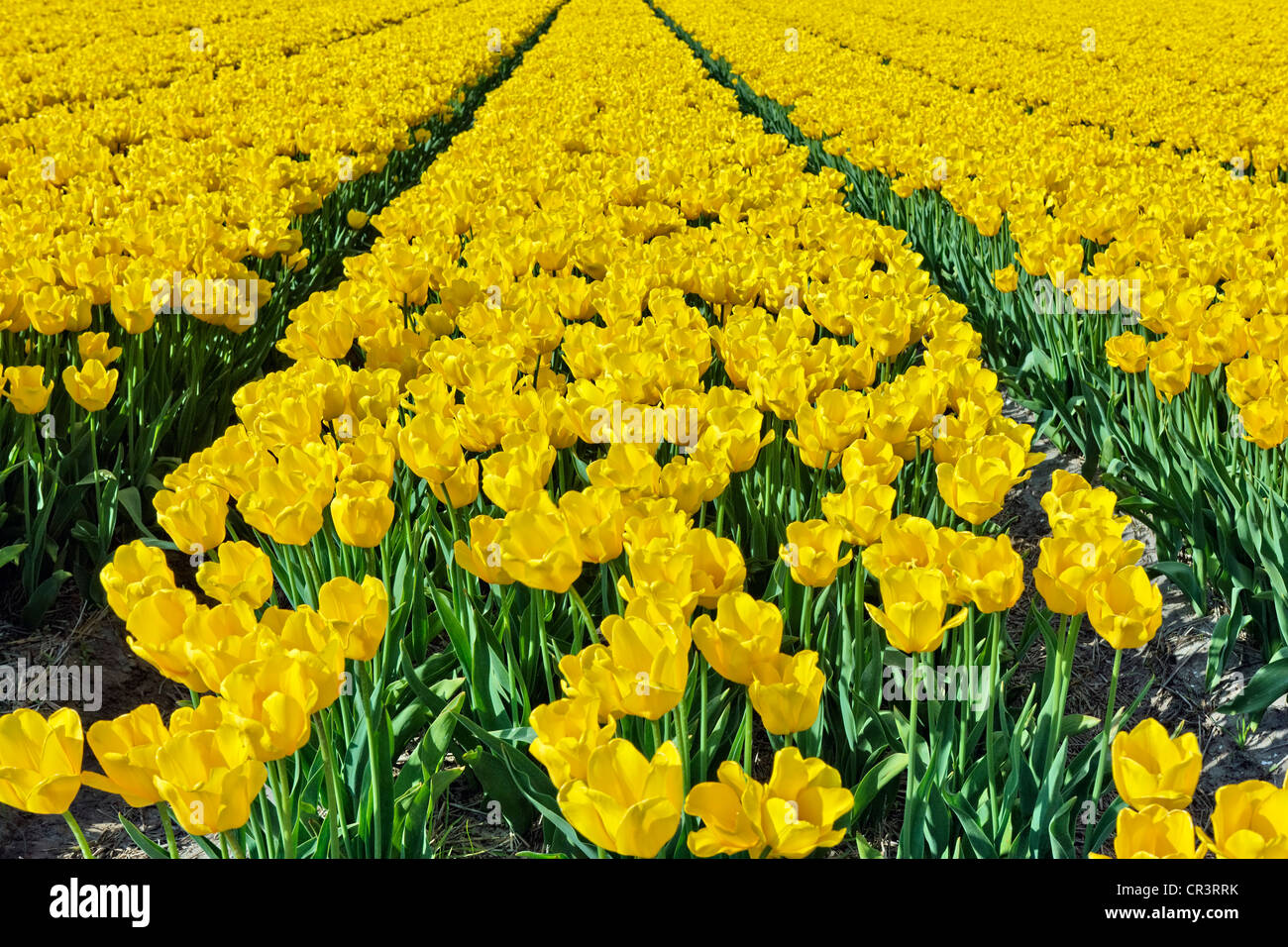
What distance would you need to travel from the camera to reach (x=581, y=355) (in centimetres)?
227

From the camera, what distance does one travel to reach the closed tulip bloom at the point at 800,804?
998 millimetres

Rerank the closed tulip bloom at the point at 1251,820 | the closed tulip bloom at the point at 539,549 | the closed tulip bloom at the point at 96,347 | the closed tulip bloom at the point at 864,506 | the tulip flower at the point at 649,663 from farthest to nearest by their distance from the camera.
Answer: the closed tulip bloom at the point at 96,347 < the closed tulip bloom at the point at 864,506 < the closed tulip bloom at the point at 539,549 < the tulip flower at the point at 649,663 < the closed tulip bloom at the point at 1251,820

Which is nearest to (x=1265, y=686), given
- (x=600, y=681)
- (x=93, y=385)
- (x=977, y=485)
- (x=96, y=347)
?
(x=977, y=485)

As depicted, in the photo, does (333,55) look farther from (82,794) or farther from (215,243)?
(82,794)

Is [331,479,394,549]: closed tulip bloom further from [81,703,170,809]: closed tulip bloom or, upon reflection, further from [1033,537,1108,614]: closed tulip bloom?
[1033,537,1108,614]: closed tulip bloom

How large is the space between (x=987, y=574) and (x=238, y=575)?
107 cm

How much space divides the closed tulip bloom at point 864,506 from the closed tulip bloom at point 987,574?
0.18 meters

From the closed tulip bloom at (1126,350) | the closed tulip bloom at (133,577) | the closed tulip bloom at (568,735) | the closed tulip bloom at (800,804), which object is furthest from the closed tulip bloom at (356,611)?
the closed tulip bloom at (1126,350)

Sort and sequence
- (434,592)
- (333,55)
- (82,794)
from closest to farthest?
1. (434,592)
2. (82,794)
3. (333,55)

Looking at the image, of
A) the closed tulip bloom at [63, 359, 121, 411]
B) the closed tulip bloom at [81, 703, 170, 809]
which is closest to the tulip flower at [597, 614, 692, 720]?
the closed tulip bloom at [81, 703, 170, 809]

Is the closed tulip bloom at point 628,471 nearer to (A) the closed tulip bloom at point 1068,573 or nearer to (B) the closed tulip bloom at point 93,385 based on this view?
(A) the closed tulip bloom at point 1068,573
